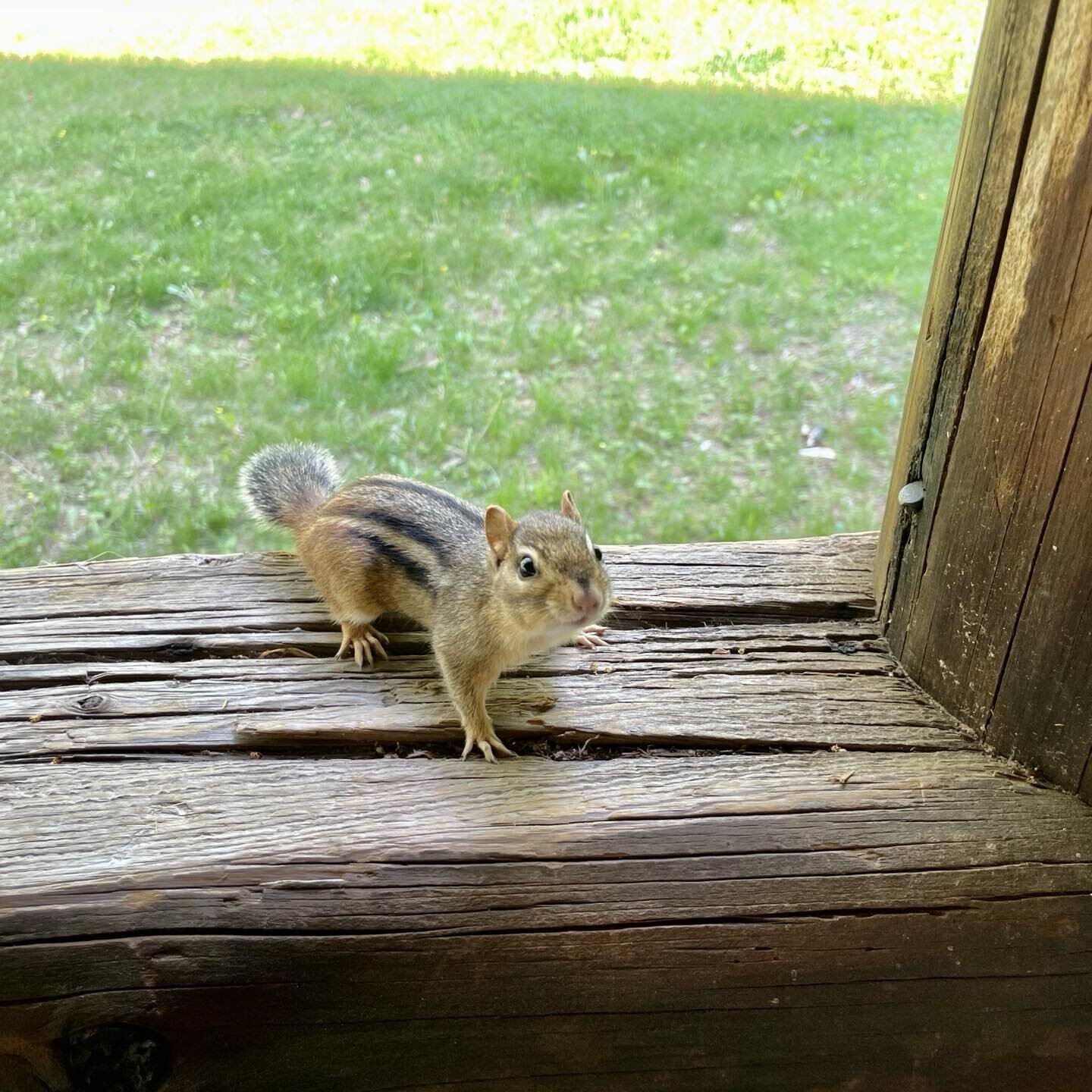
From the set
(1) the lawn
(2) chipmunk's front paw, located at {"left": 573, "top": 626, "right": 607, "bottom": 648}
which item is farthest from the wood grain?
(1) the lawn

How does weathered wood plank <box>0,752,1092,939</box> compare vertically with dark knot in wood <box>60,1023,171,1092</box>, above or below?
above

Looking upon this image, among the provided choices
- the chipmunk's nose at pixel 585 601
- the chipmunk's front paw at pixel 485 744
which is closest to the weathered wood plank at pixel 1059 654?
the chipmunk's nose at pixel 585 601

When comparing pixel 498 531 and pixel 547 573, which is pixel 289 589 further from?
pixel 547 573

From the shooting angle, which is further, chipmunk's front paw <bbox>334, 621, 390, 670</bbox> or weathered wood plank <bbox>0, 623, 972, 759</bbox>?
chipmunk's front paw <bbox>334, 621, 390, 670</bbox>

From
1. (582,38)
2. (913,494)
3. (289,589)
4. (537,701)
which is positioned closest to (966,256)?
(913,494)

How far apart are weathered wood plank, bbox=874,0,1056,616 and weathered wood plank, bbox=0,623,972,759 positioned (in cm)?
20

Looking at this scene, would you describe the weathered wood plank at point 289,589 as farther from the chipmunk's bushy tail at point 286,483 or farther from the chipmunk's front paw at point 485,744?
the chipmunk's front paw at point 485,744

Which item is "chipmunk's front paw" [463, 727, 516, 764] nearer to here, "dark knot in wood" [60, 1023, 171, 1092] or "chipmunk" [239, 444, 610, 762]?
"chipmunk" [239, 444, 610, 762]

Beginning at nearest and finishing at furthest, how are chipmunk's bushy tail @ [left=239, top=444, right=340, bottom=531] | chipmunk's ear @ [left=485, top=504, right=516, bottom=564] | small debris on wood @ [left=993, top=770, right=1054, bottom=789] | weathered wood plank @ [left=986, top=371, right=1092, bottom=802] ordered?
1. weathered wood plank @ [left=986, top=371, right=1092, bottom=802]
2. small debris on wood @ [left=993, top=770, right=1054, bottom=789]
3. chipmunk's ear @ [left=485, top=504, right=516, bottom=564]
4. chipmunk's bushy tail @ [left=239, top=444, right=340, bottom=531]

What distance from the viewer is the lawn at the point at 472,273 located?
2.59 metres

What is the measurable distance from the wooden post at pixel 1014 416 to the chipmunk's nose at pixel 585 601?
1.97ft

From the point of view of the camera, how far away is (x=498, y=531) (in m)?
1.93

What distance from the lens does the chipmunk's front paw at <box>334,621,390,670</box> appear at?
6.62ft

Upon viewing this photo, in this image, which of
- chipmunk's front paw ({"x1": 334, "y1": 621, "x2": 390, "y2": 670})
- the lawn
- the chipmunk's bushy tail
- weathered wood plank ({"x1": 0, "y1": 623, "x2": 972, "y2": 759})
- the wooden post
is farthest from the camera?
the lawn
